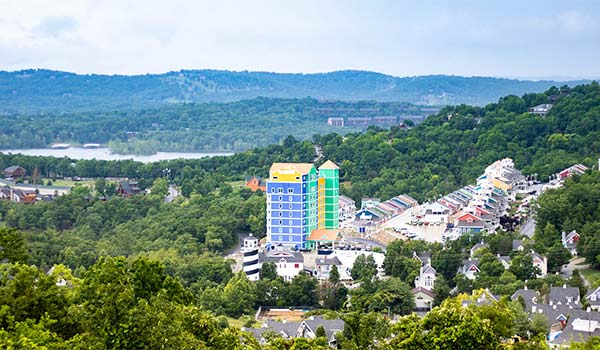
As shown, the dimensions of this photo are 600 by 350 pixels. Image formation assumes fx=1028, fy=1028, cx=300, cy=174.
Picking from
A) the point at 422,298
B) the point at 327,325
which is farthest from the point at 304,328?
the point at 422,298

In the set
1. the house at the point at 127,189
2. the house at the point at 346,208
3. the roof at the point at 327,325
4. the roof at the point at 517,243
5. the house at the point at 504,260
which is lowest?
the house at the point at 127,189

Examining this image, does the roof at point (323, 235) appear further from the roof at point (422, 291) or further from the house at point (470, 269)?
the roof at point (422, 291)

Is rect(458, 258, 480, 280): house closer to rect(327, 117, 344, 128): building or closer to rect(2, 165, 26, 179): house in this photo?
rect(2, 165, 26, 179): house

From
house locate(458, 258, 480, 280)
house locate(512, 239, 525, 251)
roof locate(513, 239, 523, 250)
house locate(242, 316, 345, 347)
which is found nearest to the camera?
house locate(242, 316, 345, 347)

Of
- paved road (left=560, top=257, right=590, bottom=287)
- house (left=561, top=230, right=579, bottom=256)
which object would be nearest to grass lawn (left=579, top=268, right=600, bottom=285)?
paved road (left=560, top=257, right=590, bottom=287)

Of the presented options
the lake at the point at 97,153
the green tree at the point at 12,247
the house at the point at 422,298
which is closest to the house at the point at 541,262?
the house at the point at 422,298

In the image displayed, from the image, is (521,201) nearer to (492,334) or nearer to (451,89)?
(492,334)
